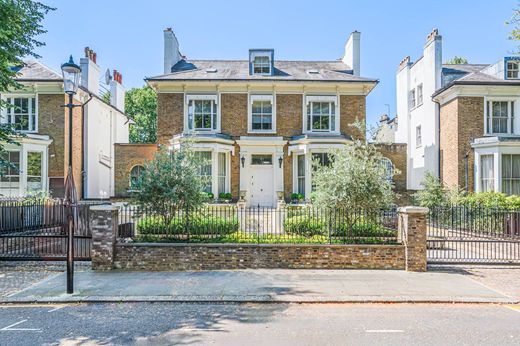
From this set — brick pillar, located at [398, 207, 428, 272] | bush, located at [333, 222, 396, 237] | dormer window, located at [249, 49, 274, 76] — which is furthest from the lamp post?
dormer window, located at [249, 49, 274, 76]

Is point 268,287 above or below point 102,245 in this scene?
below

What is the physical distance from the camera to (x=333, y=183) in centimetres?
1055

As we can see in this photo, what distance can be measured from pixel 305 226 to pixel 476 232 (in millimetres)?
7585

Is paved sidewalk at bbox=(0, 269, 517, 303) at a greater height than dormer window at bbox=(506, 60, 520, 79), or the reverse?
dormer window at bbox=(506, 60, 520, 79)

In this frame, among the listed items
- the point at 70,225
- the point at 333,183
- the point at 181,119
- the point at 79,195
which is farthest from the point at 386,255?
the point at 79,195

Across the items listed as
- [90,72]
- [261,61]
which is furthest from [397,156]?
[90,72]

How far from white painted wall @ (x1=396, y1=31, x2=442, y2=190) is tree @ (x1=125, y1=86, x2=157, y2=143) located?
28498mm

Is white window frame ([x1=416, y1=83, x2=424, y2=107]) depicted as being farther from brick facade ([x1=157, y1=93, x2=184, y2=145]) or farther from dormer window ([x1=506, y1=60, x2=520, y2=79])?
brick facade ([x1=157, y1=93, x2=184, y2=145])

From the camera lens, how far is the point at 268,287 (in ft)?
26.7

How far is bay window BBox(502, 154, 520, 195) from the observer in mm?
18062

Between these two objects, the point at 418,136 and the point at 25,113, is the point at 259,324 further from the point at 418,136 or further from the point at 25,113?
the point at 418,136

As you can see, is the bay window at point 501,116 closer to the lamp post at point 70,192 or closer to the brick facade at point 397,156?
the brick facade at point 397,156

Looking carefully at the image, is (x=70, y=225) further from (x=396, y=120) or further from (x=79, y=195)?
(x=396, y=120)

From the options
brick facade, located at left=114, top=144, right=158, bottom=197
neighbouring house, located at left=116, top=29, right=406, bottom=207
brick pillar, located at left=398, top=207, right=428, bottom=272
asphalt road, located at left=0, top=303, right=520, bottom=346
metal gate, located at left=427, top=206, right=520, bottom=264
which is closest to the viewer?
asphalt road, located at left=0, top=303, right=520, bottom=346
